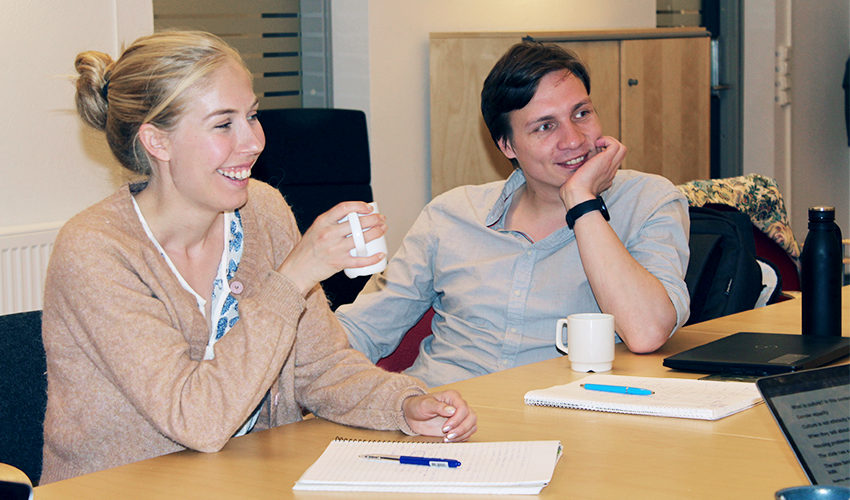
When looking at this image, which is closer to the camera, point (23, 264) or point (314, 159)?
point (23, 264)

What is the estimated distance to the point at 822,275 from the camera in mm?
1704

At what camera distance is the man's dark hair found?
2023mm

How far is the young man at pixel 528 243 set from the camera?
1.90m

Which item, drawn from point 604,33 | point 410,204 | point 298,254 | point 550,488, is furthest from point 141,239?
point 604,33

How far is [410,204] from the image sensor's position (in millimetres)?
4281

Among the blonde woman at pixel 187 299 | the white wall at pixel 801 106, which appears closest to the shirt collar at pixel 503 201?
the blonde woman at pixel 187 299

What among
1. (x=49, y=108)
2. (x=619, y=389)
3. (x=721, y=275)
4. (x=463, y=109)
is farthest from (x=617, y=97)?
(x=619, y=389)

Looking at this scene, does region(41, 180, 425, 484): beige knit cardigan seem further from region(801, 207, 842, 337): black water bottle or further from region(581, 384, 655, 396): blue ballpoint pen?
region(801, 207, 842, 337): black water bottle

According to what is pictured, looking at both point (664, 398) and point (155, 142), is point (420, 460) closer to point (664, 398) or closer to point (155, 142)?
point (664, 398)

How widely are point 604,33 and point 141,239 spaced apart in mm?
3408

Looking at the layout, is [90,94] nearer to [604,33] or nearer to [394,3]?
[394,3]

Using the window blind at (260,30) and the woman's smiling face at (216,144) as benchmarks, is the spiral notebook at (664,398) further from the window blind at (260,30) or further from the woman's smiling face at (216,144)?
the window blind at (260,30)

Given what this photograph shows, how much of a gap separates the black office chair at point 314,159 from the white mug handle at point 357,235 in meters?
1.68

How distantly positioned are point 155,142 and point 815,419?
3.56 ft
